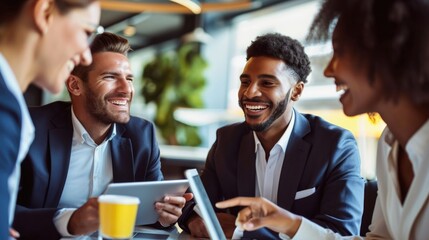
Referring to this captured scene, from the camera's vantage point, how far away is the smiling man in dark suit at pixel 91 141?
1988 millimetres

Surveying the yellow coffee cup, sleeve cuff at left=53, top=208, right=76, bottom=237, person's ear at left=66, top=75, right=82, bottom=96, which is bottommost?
sleeve cuff at left=53, top=208, right=76, bottom=237

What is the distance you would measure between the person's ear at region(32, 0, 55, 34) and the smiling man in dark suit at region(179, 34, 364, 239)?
0.96 meters

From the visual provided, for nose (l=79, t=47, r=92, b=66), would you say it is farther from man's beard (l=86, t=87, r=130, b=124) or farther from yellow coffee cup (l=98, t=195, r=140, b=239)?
man's beard (l=86, t=87, r=130, b=124)

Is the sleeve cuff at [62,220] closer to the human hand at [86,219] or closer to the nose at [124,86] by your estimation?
the human hand at [86,219]

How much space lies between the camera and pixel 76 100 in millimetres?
2242

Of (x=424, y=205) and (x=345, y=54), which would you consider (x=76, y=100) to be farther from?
(x=424, y=205)

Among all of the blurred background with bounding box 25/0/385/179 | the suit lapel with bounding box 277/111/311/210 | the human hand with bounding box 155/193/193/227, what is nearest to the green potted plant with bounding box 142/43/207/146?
the blurred background with bounding box 25/0/385/179

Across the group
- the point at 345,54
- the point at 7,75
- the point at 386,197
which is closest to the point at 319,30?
the point at 345,54

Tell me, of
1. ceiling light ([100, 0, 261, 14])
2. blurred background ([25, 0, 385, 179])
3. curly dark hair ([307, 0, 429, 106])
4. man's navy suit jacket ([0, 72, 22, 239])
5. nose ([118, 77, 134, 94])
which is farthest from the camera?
blurred background ([25, 0, 385, 179])

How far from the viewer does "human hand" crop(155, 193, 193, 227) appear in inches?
68.6

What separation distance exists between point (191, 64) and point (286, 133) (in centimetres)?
561

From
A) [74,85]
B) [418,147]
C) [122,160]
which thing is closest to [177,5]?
[74,85]

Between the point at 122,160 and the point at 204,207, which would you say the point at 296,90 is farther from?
the point at 204,207

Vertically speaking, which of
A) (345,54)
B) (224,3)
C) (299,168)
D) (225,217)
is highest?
(224,3)
